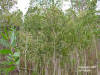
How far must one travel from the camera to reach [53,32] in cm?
239

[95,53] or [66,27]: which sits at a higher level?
[66,27]

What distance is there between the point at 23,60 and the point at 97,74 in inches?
60.4

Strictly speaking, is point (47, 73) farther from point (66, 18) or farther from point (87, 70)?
point (66, 18)

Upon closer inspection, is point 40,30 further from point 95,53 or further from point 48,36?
point 95,53

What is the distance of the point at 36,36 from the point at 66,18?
62cm

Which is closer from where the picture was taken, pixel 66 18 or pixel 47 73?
pixel 66 18

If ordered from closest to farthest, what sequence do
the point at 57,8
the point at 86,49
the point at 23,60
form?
1. the point at 57,8
2. the point at 23,60
3. the point at 86,49

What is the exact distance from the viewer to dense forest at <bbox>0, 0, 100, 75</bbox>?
2322mm

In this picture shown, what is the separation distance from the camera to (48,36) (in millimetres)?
2436

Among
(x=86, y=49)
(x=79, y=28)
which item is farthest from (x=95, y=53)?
(x=79, y=28)

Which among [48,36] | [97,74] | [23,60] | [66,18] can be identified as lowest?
[97,74]

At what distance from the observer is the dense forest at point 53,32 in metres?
2.32

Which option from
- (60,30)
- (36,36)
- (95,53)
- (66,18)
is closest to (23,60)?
(36,36)

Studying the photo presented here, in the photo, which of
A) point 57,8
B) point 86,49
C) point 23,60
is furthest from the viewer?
point 86,49
